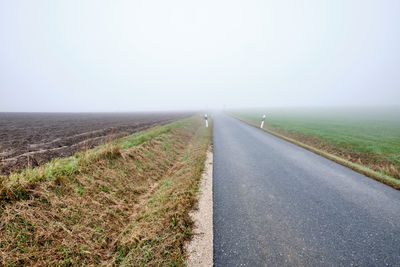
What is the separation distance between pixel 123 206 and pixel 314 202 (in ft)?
15.2

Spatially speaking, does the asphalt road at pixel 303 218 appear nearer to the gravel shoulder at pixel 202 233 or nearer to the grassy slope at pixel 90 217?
the gravel shoulder at pixel 202 233

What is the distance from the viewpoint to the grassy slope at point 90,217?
83.7 inches

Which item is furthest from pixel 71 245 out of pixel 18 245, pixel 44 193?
pixel 44 193

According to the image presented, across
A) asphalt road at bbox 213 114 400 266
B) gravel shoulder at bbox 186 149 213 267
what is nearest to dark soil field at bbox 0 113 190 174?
gravel shoulder at bbox 186 149 213 267

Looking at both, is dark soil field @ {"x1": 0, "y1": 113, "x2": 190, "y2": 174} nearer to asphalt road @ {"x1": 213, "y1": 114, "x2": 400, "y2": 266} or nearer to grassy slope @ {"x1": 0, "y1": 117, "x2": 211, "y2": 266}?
grassy slope @ {"x1": 0, "y1": 117, "x2": 211, "y2": 266}

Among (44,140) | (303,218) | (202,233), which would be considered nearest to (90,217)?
(202,233)

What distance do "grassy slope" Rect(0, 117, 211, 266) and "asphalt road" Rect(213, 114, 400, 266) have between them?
93cm

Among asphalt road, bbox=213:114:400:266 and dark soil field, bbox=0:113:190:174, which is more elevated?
dark soil field, bbox=0:113:190:174

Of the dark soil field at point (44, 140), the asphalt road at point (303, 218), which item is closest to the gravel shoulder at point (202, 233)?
the asphalt road at point (303, 218)

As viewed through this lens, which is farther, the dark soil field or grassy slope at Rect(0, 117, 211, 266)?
the dark soil field

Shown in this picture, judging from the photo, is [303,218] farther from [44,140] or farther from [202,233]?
[44,140]

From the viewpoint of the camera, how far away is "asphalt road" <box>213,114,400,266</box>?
6.98 ft

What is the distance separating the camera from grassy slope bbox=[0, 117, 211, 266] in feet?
6.98

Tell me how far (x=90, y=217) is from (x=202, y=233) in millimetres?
2292
